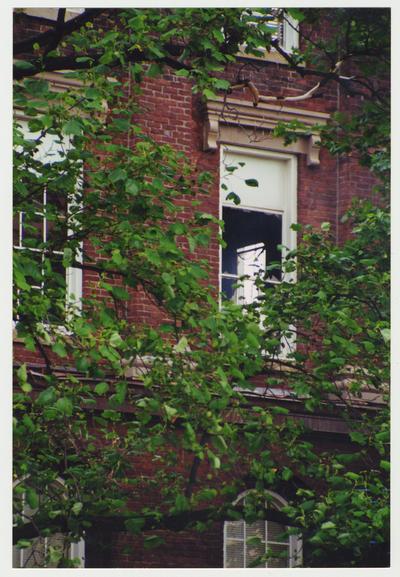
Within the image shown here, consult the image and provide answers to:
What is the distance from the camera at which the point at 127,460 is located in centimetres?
1305

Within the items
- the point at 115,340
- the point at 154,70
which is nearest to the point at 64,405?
the point at 115,340

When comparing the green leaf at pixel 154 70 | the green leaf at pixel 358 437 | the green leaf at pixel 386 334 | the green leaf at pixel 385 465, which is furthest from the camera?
the green leaf at pixel 358 437

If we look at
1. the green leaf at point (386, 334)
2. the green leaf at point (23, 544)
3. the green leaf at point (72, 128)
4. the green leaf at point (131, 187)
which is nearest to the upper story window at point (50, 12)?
the green leaf at point (131, 187)

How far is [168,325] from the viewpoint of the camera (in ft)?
39.5

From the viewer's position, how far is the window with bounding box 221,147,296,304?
1625cm

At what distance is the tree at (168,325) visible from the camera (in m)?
11.8

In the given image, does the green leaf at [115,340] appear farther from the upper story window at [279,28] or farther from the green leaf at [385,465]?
the upper story window at [279,28]

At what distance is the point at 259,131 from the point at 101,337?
279 inches

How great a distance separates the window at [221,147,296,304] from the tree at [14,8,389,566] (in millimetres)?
1658

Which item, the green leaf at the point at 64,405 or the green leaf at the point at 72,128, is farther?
the green leaf at the point at 64,405

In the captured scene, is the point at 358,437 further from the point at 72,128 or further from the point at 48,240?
the point at 72,128

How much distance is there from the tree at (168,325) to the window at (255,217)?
5.44 feet
